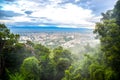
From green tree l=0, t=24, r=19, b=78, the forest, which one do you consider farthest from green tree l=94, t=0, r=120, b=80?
green tree l=0, t=24, r=19, b=78

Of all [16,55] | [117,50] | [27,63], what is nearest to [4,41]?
[16,55]

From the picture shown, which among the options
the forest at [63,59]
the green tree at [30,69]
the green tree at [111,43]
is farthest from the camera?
the green tree at [30,69]

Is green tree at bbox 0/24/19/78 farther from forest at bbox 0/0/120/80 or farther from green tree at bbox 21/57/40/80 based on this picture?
green tree at bbox 21/57/40/80

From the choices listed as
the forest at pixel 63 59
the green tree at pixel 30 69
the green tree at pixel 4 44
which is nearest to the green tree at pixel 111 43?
the forest at pixel 63 59

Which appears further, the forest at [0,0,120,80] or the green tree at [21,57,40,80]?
the green tree at [21,57,40,80]

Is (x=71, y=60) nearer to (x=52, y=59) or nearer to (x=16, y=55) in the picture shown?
(x=52, y=59)

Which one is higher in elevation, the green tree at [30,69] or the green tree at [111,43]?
the green tree at [111,43]

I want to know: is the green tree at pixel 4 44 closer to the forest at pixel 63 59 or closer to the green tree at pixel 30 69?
the forest at pixel 63 59

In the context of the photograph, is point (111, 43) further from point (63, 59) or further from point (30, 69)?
point (63, 59)

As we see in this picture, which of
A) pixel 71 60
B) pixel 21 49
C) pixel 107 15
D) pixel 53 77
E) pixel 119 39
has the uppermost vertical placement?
pixel 107 15
